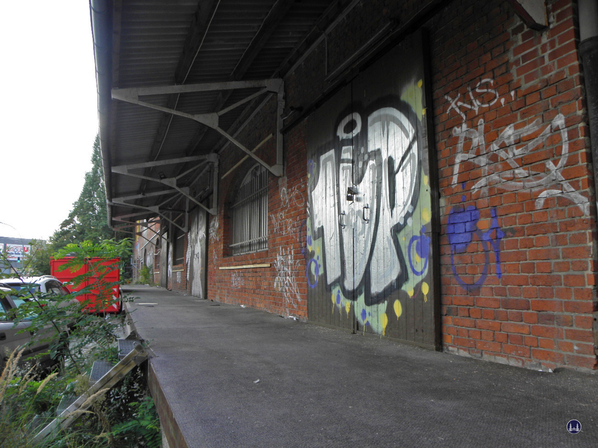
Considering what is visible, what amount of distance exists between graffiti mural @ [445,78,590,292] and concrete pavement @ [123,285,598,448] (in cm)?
91

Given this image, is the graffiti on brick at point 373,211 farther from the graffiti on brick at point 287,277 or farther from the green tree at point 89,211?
the green tree at point 89,211

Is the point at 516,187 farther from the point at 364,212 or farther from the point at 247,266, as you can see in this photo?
the point at 247,266

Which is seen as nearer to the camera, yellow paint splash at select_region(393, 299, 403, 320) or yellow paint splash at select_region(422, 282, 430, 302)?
yellow paint splash at select_region(422, 282, 430, 302)

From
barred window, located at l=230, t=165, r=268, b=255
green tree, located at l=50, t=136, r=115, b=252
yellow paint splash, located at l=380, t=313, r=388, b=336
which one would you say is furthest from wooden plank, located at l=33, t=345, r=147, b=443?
green tree, located at l=50, t=136, r=115, b=252

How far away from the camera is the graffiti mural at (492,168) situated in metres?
2.76

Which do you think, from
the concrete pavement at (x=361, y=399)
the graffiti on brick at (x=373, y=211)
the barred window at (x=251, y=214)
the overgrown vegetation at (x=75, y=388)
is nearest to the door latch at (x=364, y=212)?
the graffiti on brick at (x=373, y=211)

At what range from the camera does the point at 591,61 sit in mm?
2609

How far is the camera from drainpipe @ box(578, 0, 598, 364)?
2.55 m

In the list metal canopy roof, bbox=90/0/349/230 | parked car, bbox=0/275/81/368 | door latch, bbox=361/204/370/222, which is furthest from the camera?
metal canopy roof, bbox=90/0/349/230

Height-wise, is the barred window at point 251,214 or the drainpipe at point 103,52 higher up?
the drainpipe at point 103,52

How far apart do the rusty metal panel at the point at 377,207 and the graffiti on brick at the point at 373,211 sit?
10mm

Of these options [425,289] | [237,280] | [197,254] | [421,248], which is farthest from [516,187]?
[197,254]

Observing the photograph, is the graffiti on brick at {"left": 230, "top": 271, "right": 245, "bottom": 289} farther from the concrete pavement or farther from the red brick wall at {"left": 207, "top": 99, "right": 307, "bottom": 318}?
the concrete pavement

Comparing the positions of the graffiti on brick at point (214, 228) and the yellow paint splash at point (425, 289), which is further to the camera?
the graffiti on brick at point (214, 228)
